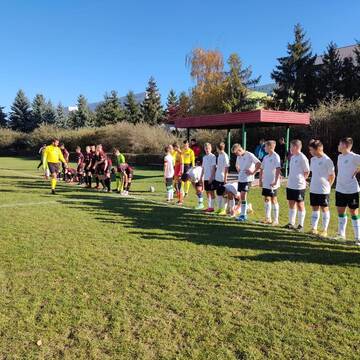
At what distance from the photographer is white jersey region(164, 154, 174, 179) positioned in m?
12.3

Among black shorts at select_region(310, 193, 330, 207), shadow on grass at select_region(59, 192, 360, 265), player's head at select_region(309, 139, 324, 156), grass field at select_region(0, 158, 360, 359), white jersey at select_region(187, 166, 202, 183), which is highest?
player's head at select_region(309, 139, 324, 156)

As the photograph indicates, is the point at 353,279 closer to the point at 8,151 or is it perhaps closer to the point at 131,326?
the point at 131,326

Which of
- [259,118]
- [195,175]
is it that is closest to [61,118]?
[259,118]

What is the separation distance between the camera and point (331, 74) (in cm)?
4031

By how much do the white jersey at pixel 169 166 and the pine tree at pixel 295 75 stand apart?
3314 cm

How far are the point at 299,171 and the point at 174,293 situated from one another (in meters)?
4.30

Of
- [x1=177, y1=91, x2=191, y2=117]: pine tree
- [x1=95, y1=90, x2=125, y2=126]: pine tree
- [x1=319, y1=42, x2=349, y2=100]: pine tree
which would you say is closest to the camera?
[x1=319, y1=42, x2=349, y2=100]: pine tree

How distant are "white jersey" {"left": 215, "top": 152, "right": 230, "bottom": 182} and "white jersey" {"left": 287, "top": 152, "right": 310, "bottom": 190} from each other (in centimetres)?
220

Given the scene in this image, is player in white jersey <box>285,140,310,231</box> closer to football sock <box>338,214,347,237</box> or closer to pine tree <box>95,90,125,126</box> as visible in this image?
football sock <box>338,214,347,237</box>

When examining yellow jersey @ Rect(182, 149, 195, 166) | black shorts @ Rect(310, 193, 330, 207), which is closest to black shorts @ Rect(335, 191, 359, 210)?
black shorts @ Rect(310, 193, 330, 207)

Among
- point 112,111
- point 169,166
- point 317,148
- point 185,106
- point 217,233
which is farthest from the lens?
point 112,111

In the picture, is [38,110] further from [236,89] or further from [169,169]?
[169,169]

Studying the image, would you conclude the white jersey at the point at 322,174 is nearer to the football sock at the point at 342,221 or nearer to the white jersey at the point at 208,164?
the football sock at the point at 342,221

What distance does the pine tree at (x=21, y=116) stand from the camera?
6781cm
